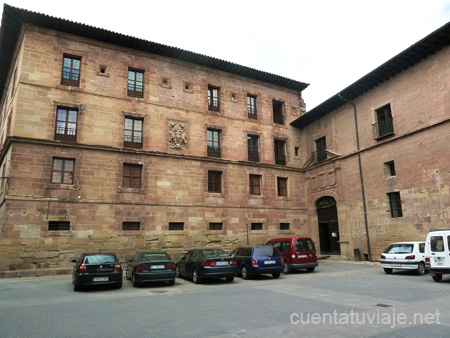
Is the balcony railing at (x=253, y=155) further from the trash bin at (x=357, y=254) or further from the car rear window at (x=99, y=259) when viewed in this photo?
the car rear window at (x=99, y=259)

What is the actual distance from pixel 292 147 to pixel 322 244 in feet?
25.6

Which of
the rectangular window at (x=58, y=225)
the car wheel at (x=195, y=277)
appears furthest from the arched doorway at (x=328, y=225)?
the rectangular window at (x=58, y=225)

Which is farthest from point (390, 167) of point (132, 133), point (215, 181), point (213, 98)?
point (132, 133)

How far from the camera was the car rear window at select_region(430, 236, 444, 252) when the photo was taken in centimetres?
1109

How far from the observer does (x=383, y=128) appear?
756 inches

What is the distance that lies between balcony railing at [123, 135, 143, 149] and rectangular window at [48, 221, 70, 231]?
5494 mm

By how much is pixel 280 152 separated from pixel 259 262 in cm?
1328

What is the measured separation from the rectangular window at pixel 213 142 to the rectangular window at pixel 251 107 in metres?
3.24

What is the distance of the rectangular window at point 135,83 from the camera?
20.3 metres

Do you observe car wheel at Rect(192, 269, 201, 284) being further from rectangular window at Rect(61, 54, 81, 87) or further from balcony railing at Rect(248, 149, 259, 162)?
rectangular window at Rect(61, 54, 81, 87)

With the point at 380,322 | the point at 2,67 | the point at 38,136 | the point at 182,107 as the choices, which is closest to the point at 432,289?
the point at 380,322

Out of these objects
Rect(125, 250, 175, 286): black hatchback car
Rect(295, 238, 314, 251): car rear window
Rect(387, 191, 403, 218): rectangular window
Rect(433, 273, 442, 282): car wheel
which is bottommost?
Rect(433, 273, 442, 282): car wheel

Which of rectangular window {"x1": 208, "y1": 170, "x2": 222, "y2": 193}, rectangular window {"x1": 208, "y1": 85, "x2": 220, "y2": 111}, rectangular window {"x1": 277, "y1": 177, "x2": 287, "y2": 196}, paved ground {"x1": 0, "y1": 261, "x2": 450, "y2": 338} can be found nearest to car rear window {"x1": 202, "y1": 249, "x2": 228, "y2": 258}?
paved ground {"x1": 0, "y1": 261, "x2": 450, "y2": 338}

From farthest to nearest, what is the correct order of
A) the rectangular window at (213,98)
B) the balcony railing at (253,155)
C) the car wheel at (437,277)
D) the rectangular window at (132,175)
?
1. the balcony railing at (253,155)
2. the rectangular window at (213,98)
3. the rectangular window at (132,175)
4. the car wheel at (437,277)
